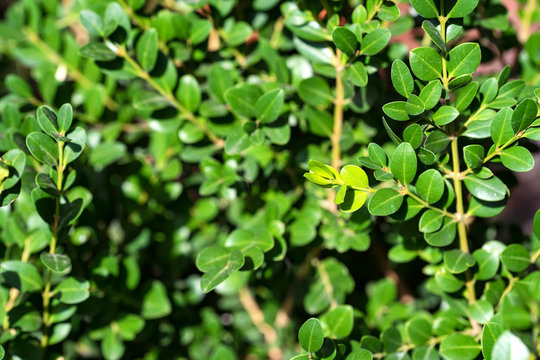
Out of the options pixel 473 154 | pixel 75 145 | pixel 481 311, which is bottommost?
pixel 481 311

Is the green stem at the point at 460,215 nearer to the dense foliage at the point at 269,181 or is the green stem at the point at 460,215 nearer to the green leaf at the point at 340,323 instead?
the dense foliage at the point at 269,181

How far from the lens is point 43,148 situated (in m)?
0.74

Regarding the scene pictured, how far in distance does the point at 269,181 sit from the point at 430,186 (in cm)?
43

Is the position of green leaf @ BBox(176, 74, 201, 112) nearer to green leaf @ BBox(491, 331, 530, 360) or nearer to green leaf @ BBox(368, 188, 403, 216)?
green leaf @ BBox(368, 188, 403, 216)

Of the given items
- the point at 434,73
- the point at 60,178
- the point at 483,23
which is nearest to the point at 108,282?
the point at 60,178

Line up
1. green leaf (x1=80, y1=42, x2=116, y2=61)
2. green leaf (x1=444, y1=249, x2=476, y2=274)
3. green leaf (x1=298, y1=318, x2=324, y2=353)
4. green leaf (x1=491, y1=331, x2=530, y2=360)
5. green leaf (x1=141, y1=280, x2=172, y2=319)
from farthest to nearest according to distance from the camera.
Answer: green leaf (x1=141, y1=280, x2=172, y2=319)
green leaf (x1=80, y1=42, x2=116, y2=61)
green leaf (x1=444, y1=249, x2=476, y2=274)
green leaf (x1=298, y1=318, x2=324, y2=353)
green leaf (x1=491, y1=331, x2=530, y2=360)

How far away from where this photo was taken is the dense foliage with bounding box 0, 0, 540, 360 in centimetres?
72

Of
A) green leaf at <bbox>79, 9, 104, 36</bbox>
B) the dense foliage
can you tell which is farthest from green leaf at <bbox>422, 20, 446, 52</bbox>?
green leaf at <bbox>79, 9, 104, 36</bbox>

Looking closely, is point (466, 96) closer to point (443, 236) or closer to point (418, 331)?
point (443, 236)

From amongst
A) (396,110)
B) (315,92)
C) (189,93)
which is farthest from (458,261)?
(189,93)

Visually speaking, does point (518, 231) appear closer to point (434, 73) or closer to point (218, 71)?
point (434, 73)

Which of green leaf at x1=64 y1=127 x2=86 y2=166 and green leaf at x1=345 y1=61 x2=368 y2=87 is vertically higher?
green leaf at x1=345 y1=61 x2=368 y2=87

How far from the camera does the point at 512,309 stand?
1.96 ft

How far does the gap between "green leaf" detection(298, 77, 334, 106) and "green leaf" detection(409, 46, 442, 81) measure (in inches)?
9.3
